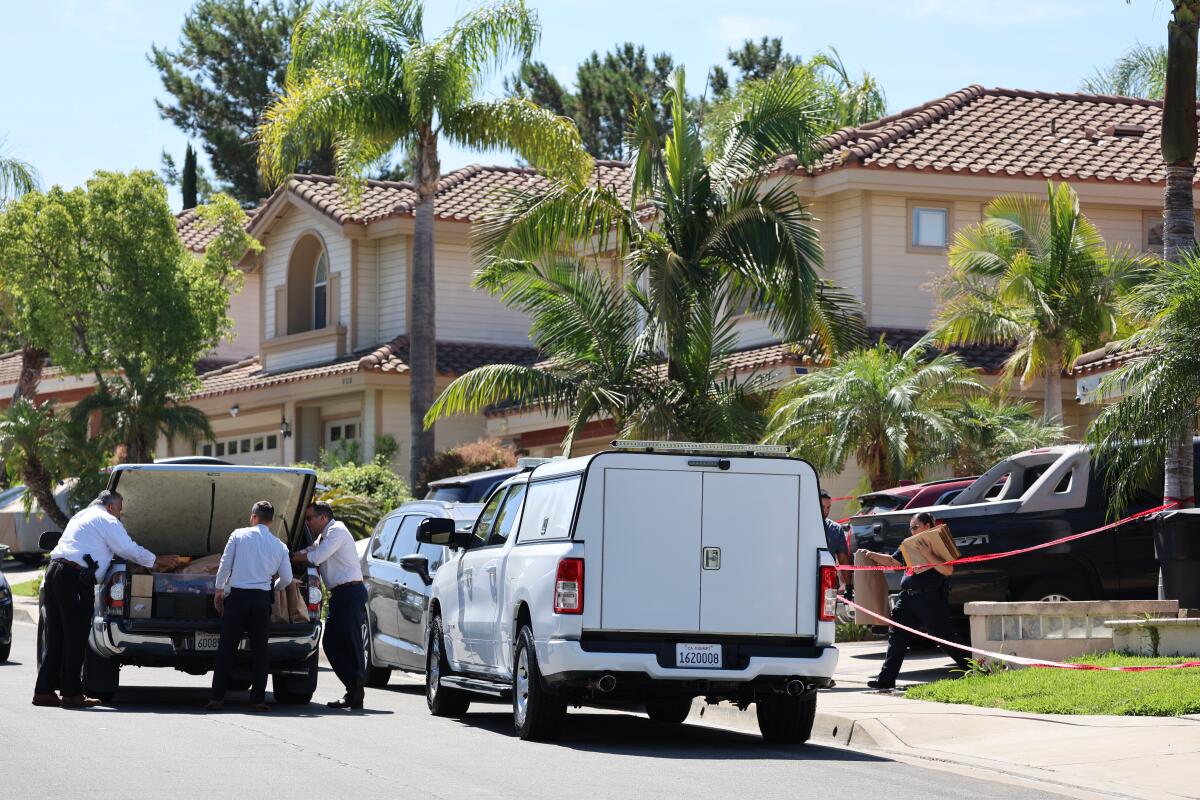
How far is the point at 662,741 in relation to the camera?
13.9 meters

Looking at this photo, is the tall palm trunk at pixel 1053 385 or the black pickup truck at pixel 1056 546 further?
the tall palm trunk at pixel 1053 385

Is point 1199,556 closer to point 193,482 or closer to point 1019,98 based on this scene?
point 193,482

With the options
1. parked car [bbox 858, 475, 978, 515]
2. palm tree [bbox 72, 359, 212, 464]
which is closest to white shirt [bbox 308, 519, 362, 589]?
parked car [bbox 858, 475, 978, 515]

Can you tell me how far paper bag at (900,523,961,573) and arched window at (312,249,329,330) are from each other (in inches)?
1021

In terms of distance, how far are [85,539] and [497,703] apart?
4188mm

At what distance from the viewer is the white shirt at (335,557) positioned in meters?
16.0

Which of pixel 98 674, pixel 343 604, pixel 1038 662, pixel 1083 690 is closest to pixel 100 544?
pixel 98 674

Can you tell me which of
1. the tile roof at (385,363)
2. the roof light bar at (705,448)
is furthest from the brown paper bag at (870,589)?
the tile roof at (385,363)

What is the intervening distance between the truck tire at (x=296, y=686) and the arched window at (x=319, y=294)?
24.7 metres

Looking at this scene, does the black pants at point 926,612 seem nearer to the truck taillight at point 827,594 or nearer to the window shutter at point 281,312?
the truck taillight at point 827,594

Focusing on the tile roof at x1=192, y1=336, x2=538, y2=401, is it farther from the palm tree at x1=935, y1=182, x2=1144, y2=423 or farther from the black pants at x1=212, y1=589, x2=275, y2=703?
Answer: the black pants at x1=212, y1=589, x2=275, y2=703

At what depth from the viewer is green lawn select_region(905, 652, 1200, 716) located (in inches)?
542

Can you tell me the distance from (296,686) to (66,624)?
216 centimetres

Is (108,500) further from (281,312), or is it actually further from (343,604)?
(281,312)
